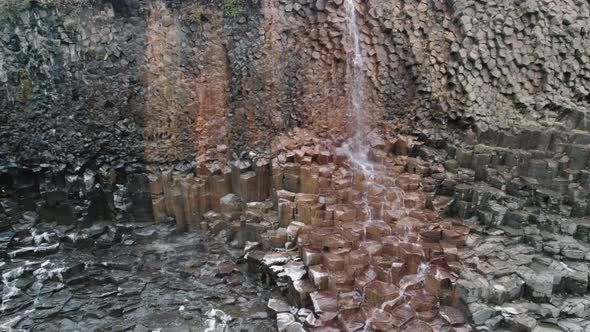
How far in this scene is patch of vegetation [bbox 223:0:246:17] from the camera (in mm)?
8219

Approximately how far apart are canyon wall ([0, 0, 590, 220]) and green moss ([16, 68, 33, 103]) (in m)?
0.02

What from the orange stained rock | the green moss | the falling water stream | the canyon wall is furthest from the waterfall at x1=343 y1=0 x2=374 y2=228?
the green moss

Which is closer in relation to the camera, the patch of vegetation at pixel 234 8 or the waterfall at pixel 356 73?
the patch of vegetation at pixel 234 8

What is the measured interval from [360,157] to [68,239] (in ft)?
16.8

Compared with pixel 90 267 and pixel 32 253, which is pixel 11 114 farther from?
pixel 90 267

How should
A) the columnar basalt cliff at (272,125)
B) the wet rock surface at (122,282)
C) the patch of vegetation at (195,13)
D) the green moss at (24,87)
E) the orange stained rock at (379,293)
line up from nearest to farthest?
the orange stained rock at (379,293) → the wet rock surface at (122,282) → the columnar basalt cliff at (272,125) → the green moss at (24,87) → the patch of vegetation at (195,13)

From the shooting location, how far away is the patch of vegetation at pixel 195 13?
8.13 meters

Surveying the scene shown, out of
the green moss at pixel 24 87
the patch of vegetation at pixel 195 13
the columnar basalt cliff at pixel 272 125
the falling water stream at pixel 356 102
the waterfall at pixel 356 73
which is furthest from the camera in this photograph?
the waterfall at pixel 356 73

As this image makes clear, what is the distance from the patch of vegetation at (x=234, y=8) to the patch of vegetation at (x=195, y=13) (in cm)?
40

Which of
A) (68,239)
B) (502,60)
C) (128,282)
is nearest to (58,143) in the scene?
(68,239)

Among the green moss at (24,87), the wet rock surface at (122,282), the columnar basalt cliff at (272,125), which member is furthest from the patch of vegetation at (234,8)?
the wet rock surface at (122,282)

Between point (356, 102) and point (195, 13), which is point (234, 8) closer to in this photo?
point (195, 13)

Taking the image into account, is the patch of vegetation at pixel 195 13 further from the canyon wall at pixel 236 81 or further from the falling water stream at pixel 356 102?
the falling water stream at pixel 356 102

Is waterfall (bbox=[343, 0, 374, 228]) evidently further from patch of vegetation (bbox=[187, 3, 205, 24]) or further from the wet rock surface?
the wet rock surface
